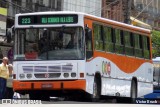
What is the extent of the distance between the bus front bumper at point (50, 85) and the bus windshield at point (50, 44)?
850 millimetres

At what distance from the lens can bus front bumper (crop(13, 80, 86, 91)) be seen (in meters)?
20.6

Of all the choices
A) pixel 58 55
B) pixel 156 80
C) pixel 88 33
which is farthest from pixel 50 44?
pixel 156 80

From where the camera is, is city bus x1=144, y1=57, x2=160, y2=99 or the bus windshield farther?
city bus x1=144, y1=57, x2=160, y2=99

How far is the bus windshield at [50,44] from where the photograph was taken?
67.4ft

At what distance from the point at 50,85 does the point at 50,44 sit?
1430 millimetres

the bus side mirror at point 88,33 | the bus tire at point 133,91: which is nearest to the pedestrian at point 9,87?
the bus side mirror at point 88,33

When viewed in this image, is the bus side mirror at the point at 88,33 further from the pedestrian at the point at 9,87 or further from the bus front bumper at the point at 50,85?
the pedestrian at the point at 9,87

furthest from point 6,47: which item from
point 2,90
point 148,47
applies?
point 2,90

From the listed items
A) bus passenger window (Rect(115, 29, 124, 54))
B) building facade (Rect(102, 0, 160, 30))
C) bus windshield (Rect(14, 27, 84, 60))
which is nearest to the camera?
bus windshield (Rect(14, 27, 84, 60))

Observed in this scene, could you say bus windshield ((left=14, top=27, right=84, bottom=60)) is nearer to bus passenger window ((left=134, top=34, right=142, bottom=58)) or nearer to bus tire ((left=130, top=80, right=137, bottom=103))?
bus passenger window ((left=134, top=34, right=142, bottom=58))

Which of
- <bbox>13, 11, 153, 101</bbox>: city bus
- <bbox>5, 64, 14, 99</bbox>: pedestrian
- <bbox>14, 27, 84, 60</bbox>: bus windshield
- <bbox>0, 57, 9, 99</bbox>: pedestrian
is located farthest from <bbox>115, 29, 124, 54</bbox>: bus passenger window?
<bbox>0, 57, 9, 99</bbox>: pedestrian

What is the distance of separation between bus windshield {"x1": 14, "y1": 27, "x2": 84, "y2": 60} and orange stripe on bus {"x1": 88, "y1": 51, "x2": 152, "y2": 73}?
1.65 metres

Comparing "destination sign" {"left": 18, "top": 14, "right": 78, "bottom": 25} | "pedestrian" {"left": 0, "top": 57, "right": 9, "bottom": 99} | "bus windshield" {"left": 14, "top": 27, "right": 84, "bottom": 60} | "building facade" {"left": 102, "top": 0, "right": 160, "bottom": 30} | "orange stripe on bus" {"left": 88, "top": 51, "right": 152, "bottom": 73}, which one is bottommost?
"pedestrian" {"left": 0, "top": 57, "right": 9, "bottom": 99}

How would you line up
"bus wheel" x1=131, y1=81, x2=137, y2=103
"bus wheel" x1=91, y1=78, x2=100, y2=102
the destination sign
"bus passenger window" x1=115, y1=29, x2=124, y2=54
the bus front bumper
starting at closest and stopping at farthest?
the bus front bumper, the destination sign, "bus wheel" x1=91, y1=78, x2=100, y2=102, "bus passenger window" x1=115, y1=29, x2=124, y2=54, "bus wheel" x1=131, y1=81, x2=137, y2=103
